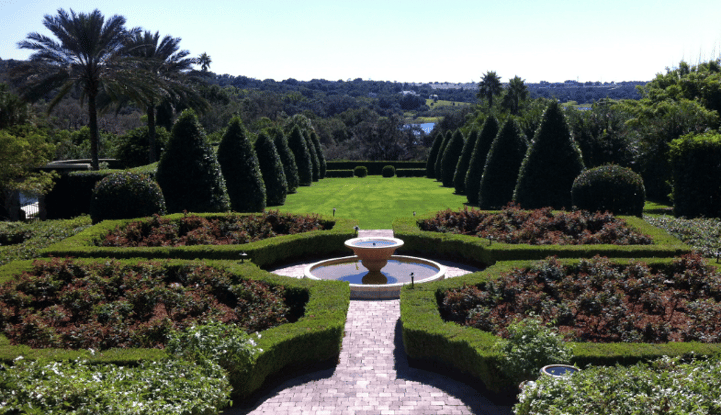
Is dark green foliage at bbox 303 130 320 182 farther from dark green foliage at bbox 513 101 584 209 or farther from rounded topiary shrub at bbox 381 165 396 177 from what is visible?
dark green foliage at bbox 513 101 584 209

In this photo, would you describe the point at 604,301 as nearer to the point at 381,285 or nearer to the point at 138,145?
the point at 381,285

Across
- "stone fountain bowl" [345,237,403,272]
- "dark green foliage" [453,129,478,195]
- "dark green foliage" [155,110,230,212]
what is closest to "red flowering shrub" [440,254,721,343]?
"stone fountain bowl" [345,237,403,272]

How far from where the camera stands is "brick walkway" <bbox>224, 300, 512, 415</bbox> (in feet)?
22.7

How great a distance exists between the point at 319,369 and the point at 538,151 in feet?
45.6

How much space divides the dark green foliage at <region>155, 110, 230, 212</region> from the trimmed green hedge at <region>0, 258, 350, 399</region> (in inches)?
294

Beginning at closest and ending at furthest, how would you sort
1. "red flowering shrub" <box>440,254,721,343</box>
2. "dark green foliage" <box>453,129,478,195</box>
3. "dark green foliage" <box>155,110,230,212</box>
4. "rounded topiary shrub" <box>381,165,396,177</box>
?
"red flowering shrub" <box>440,254,721,343</box>, "dark green foliage" <box>155,110,230,212</box>, "dark green foliage" <box>453,129,478,195</box>, "rounded topiary shrub" <box>381,165,396,177</box>

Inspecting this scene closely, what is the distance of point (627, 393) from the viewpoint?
5.06 metres

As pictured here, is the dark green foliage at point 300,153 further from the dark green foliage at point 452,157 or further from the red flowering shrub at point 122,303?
the red flowering shrub at point 122,303

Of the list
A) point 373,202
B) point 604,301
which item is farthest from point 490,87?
point 604,301

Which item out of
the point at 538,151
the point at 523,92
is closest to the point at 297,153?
the point at 538,151

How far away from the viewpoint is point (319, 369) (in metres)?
8.28

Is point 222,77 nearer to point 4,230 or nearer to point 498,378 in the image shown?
point 4,230

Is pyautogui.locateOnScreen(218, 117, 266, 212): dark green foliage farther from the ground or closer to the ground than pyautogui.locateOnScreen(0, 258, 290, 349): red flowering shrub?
farther from the ground

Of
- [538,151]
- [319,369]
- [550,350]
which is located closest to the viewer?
[550,350]
